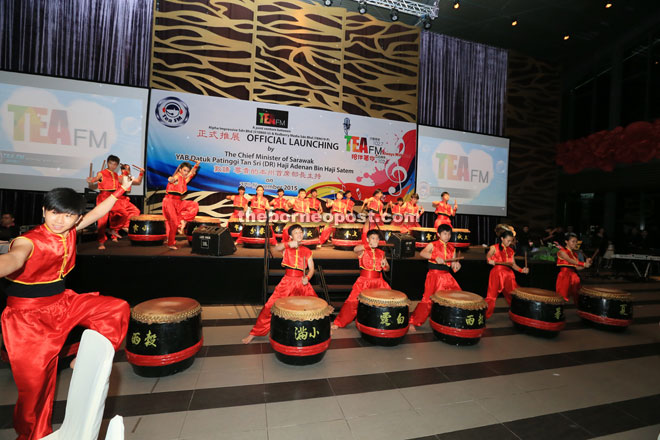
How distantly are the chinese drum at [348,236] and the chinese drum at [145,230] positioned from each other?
9.72ft

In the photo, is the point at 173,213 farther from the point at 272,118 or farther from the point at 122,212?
the point at 272,118

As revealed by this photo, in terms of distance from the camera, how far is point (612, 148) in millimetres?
8539

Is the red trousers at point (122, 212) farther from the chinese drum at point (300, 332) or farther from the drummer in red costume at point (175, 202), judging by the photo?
the chinese drum at point (300, 332)

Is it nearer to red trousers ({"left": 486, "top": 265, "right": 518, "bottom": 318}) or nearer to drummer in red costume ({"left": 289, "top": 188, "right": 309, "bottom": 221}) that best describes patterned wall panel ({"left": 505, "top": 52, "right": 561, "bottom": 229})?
red trousers ({"left": 486, "top": 265, "right": 518, "bottom": 318})

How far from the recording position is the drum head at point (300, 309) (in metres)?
2.58

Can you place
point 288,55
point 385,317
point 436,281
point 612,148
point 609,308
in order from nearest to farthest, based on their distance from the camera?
point 385,317, point 436,281, point 609,308, point 288,55, point 612,148

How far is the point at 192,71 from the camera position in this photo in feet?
22.4

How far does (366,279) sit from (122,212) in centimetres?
435

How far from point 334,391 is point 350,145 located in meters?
6.29

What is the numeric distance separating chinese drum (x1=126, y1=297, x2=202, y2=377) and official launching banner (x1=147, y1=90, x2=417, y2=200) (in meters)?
4.90

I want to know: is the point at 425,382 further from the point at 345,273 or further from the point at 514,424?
the point at 345,273

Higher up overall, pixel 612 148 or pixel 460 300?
pixel 612 148

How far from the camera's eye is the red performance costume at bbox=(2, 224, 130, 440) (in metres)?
1.53

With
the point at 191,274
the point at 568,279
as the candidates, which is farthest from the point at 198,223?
the point at 568,279
